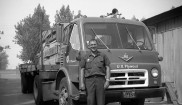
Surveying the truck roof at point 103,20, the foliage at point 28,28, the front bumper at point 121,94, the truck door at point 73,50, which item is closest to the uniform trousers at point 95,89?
the front bumper at point 121,94

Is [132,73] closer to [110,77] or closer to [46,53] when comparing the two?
[110,77]

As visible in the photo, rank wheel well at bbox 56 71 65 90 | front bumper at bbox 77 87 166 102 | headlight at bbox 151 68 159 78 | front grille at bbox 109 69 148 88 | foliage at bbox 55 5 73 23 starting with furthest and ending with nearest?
foliage at bbox 55 5 73 23, wheel well at bbox 56 71 65 90, headlight at bbox 151 68 159 78, front grille at bbox 109 69 148 88, front bumper at bbox 77 87 166 102

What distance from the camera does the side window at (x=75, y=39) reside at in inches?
250

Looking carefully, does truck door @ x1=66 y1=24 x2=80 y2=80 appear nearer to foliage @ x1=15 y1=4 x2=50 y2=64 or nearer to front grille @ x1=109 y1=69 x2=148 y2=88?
front grille @ x1=109 y1=69 x2=148 y2=88

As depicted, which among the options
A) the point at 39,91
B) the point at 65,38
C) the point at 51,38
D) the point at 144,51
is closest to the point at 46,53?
the point at 51,38

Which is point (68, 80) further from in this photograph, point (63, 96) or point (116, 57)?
point (116, 57)

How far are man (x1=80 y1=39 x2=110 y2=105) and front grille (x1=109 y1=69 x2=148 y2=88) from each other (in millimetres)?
423

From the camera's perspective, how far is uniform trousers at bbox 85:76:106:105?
5.27 metres

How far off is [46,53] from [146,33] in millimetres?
4424

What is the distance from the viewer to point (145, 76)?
611cm

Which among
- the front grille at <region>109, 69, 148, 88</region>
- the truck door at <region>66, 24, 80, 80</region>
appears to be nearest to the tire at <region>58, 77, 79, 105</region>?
the truck door at <region>66, 24, 80, 80</region>

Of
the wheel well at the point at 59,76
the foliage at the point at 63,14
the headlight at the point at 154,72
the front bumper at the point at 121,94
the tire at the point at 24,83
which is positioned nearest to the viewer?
the front bumper at the point at 121,94

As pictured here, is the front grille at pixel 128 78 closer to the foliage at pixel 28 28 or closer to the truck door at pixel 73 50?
the truck door at pixel 73 50

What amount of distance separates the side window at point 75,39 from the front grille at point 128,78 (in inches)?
44.3
